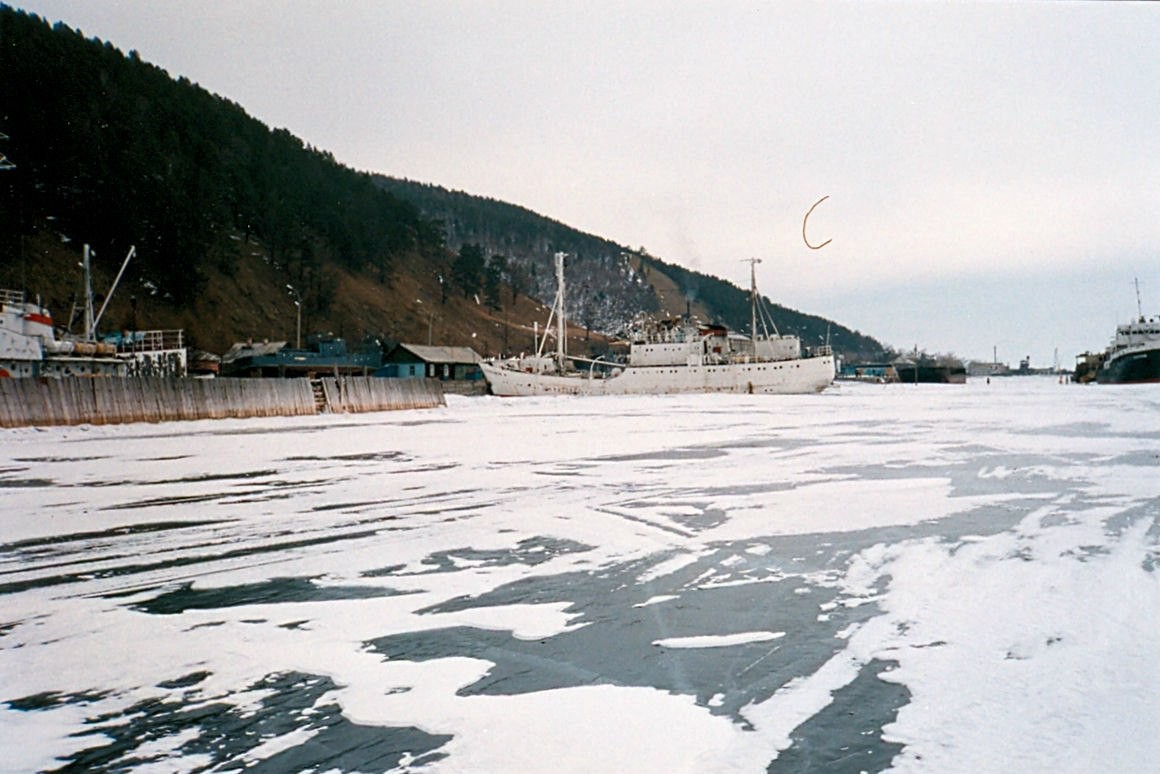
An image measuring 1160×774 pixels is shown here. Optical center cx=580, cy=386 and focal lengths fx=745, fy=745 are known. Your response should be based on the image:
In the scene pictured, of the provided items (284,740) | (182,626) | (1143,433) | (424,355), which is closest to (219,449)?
(182,626)

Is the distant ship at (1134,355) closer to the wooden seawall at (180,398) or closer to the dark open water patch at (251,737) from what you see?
the wooden seawall at (180,398)

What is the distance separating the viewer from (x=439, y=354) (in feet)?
251

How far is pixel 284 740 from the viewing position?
10.8 ft

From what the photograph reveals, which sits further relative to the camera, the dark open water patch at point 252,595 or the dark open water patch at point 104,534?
the dark open water patch at point 104,534

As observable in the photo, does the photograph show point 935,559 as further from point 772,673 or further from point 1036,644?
point 772,673

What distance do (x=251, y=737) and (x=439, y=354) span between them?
7451 centimetres

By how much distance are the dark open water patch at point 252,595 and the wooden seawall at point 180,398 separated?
1803 cm

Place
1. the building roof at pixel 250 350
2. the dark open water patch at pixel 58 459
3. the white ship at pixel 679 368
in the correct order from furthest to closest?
the building roof at pixel 250 350, the white ship at pixel 679 368, the dark open water patch at pixel 58 459

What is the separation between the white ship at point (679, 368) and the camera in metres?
64.3

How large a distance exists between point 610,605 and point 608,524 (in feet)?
9.46

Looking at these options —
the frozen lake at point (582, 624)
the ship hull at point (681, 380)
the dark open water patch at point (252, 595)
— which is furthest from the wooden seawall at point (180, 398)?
the ship hull at point (681, 380)

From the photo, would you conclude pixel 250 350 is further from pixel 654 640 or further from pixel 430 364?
pixel 654 640

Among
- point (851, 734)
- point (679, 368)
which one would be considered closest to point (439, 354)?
point (679, 368)

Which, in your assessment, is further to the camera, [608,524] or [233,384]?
[233,384]
